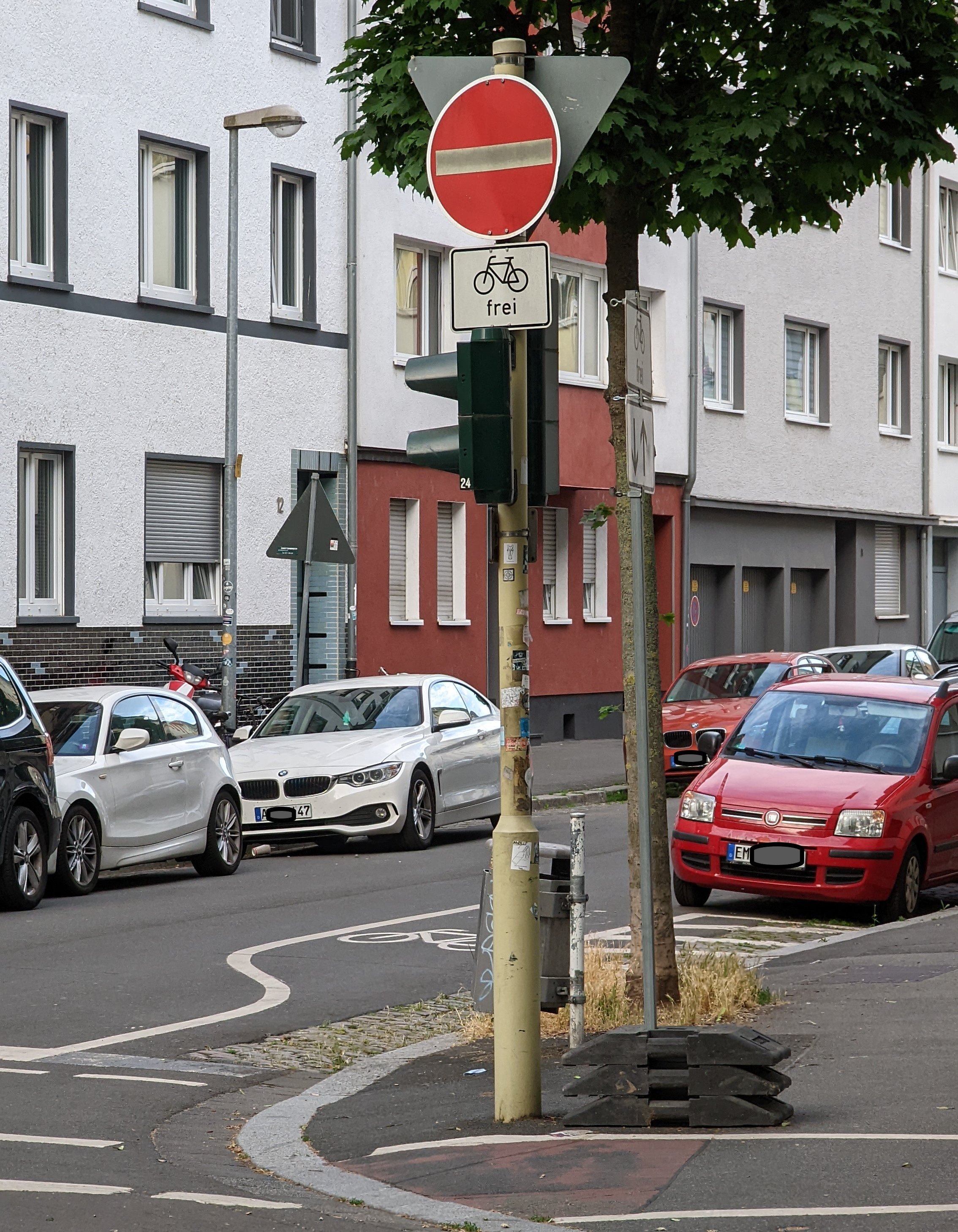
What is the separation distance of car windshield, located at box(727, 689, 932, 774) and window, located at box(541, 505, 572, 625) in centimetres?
1797

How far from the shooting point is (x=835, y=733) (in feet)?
48.4

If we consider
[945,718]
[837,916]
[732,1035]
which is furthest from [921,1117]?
[945,718]

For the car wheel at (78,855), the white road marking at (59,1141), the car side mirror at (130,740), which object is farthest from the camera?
the car side mirror at (130,740)

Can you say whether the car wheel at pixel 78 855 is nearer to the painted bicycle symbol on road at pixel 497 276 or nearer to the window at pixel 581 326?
the painted bicycle symbol on road at pixel 497 276

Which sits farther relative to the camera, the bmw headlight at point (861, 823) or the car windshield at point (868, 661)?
the car windshield at point (868, 661)

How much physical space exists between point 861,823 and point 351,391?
16.0 metres

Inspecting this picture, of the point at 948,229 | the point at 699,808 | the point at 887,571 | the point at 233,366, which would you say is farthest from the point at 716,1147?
the point at 948,229

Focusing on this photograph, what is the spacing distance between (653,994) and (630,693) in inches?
94.1

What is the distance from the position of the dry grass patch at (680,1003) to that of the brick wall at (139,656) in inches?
568

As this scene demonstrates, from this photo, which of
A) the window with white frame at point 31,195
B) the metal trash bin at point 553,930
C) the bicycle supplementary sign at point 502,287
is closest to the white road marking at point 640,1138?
the metal trash bin at point 553,930

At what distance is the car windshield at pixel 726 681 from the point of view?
24.8m

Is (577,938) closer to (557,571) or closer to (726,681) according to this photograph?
(726,681)

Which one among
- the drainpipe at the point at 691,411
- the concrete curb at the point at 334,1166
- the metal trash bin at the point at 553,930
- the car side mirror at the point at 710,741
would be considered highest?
the drainpipe at the point at 691,411

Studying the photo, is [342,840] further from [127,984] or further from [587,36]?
[587,36]
